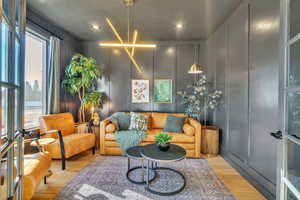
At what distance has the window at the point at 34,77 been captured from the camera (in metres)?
2.83

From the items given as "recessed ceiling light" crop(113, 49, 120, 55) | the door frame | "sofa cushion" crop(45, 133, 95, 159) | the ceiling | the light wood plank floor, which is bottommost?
the light wood plank floor

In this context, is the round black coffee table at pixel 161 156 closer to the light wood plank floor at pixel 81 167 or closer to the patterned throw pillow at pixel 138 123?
the light wood plank floor at pixel 81 167

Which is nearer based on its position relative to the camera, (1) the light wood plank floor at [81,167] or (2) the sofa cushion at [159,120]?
(1) the light wood plank floor at [81,167]

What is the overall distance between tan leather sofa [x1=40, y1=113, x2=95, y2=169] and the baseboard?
2822mm

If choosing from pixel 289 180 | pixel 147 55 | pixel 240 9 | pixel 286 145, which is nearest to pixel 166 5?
pixel 240 9

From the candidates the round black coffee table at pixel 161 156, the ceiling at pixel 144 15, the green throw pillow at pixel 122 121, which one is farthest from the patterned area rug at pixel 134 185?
the ceiling at pixel 144 15

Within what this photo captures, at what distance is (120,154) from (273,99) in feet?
9.16

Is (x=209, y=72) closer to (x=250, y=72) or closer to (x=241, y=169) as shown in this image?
(x=250, y=72)

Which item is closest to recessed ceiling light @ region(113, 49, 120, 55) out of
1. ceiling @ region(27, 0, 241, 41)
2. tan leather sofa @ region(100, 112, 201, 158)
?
ceiling @ region(27, 0, 241, 41)

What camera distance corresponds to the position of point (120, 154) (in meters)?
3.20

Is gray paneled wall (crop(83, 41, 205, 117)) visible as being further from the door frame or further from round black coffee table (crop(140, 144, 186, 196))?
the door frame

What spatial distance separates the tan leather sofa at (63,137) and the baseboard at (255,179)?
282cm

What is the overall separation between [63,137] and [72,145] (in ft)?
1.22

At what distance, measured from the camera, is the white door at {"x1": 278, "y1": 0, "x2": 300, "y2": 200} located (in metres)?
1.12
